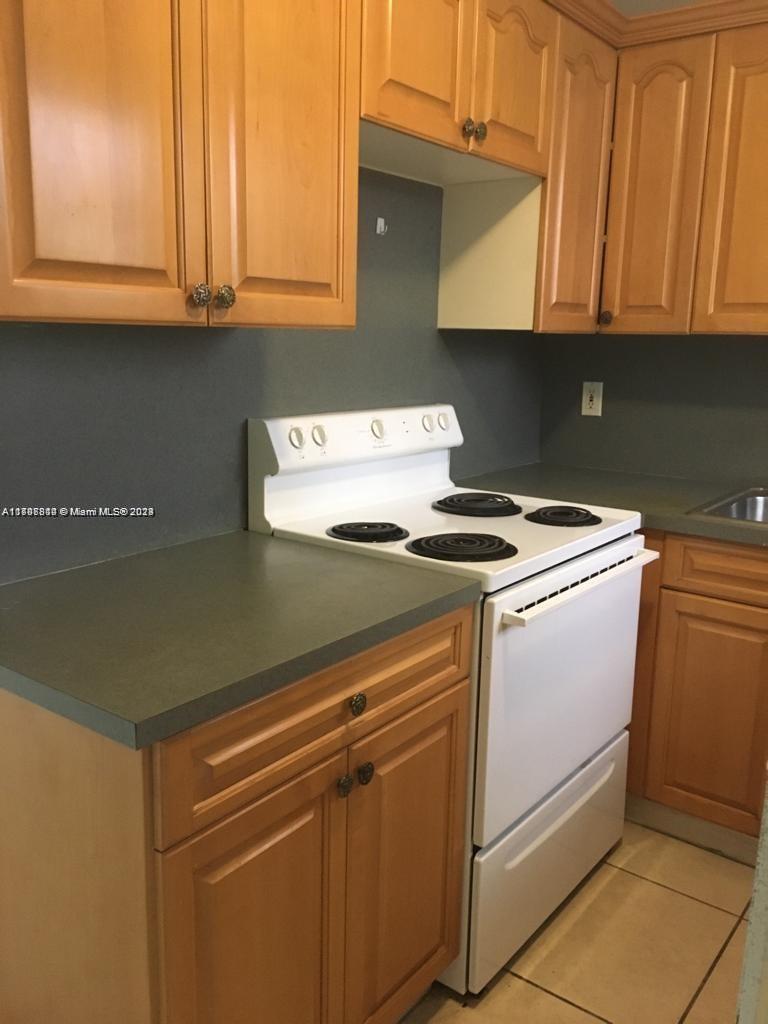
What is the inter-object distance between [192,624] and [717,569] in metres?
1.39

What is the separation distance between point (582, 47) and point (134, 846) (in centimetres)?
216

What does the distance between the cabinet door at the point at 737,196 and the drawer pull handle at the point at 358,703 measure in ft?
5.23

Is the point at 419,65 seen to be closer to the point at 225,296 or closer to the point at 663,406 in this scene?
the point at 225,296

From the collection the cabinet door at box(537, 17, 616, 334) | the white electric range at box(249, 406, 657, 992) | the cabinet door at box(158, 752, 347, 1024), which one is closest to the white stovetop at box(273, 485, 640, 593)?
the white electric range at box(249, 406, 657, 992)

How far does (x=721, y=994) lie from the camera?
1.80 metres

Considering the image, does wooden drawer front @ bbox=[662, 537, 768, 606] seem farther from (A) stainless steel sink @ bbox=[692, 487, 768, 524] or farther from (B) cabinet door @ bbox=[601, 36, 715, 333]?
(B) cabinet door @ bbox=[601, 36, 715, 333]

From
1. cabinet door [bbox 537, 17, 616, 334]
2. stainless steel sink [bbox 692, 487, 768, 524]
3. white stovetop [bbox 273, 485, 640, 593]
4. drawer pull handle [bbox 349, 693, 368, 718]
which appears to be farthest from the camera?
stainless steel sink [bbox 692, 487, 768, 524]

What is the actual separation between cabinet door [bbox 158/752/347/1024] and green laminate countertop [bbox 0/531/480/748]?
0.64 ft

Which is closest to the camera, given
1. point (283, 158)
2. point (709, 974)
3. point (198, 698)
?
point (198, 698)

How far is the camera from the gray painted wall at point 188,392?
1.51 m

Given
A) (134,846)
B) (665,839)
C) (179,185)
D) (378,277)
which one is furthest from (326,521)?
(665,839)

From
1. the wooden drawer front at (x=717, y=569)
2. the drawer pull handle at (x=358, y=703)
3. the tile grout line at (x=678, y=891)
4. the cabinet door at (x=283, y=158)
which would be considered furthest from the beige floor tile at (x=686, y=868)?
the cabinet door at (x=283, y=158)

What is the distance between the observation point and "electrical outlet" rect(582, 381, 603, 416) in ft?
9.42

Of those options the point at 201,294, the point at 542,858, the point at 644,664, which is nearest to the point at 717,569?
the point at 644,664
